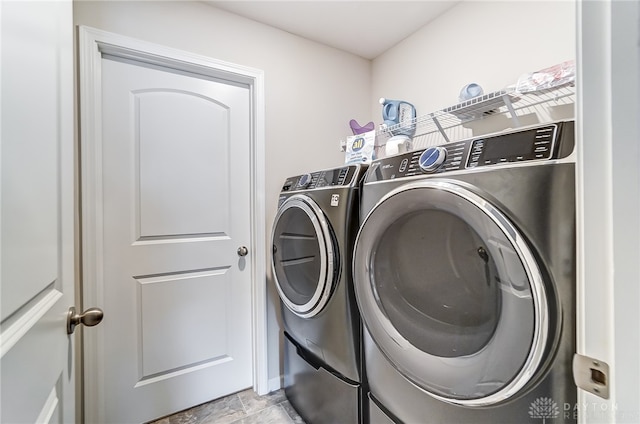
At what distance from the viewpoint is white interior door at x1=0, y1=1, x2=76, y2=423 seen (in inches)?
14.9

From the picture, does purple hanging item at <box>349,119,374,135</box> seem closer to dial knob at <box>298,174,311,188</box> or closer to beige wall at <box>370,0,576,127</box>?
beige wall at <box>370,0,576,127</box>

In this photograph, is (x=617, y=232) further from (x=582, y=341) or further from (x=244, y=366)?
(x=244, y=366)

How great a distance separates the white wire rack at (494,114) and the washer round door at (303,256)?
2.68 ft

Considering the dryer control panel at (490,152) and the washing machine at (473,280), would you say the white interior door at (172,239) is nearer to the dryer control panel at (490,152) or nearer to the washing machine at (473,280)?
the washing machine at (473,280)

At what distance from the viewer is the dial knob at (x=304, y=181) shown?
4.70 feet

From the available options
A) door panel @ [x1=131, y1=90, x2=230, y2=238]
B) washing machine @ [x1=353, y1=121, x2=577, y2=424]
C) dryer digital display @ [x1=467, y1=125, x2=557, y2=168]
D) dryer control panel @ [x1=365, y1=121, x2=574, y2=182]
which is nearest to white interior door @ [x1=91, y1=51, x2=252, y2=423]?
door panel @ [x1=131, y1=90, x2=230, y2=238]

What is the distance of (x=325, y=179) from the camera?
1.29 meters

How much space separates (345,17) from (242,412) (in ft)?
8.00

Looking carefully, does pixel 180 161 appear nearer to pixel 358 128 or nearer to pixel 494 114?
pixel 358 128

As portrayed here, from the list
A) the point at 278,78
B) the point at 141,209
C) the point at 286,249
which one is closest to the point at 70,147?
the point at 141,209

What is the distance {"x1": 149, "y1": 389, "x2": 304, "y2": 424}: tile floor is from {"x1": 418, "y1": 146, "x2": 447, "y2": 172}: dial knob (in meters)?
1.49

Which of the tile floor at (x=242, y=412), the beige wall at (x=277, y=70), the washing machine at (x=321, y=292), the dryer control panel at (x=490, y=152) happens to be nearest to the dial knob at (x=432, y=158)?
the dryer control panel at (x=490, y=152)

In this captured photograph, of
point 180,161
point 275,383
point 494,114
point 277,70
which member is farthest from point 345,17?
point 275,383

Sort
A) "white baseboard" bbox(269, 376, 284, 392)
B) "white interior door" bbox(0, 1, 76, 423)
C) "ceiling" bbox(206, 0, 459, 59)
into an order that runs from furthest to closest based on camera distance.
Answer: "white baseboard" bbox(269, 376, 284, 392) < "ceiling" bbox(206, 0, 459, 59) < "white interior door" bbox(0, 1, 76, 423)
